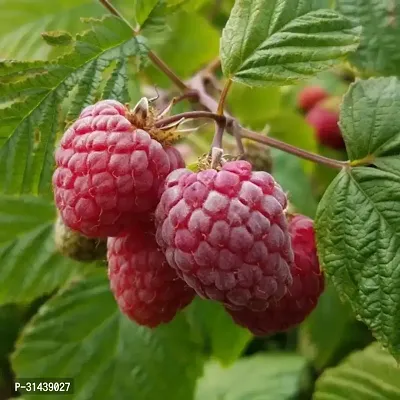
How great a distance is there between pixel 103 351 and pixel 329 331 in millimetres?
538

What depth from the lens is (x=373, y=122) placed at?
91cm

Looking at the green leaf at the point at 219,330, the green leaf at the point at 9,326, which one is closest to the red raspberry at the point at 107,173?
the green leaf at the point at 219,330

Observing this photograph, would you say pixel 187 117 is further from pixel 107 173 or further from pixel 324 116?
pixel 324 116

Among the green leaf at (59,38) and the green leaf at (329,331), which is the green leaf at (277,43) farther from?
the green leaf at (329,331)

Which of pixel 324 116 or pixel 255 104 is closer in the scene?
pixel 255 104

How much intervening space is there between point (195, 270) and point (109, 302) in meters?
0.61

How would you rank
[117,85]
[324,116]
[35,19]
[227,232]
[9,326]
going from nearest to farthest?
1. [227,232]
2. [117,85]
3. [35,19]
4. [324,116]
5. [9,326]

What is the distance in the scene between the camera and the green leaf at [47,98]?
916 mm

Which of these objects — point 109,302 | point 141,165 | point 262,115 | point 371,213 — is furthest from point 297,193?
point 141,165

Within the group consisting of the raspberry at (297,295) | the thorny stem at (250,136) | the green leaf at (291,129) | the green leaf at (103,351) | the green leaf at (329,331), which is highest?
the thorny stem at (250,136)

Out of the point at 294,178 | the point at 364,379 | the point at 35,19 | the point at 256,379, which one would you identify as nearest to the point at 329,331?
the point at 256,379

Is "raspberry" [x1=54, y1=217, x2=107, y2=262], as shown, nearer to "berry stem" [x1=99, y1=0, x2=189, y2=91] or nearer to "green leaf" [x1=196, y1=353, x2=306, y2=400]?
"berry stem" [x1=99, y1=0, x2=189, y2=91]

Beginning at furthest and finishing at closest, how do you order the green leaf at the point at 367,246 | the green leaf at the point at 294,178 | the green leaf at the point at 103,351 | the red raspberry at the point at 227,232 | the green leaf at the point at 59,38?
the green leaf at the point at 294,178 < the green leaf at the point at 103,351 < the green leaf at the point at 59,38 < the green leaf at the point at 367,246 < the red raspberry at the point at 227,232

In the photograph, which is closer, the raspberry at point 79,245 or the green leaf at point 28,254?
the raspberry at point 79,245
